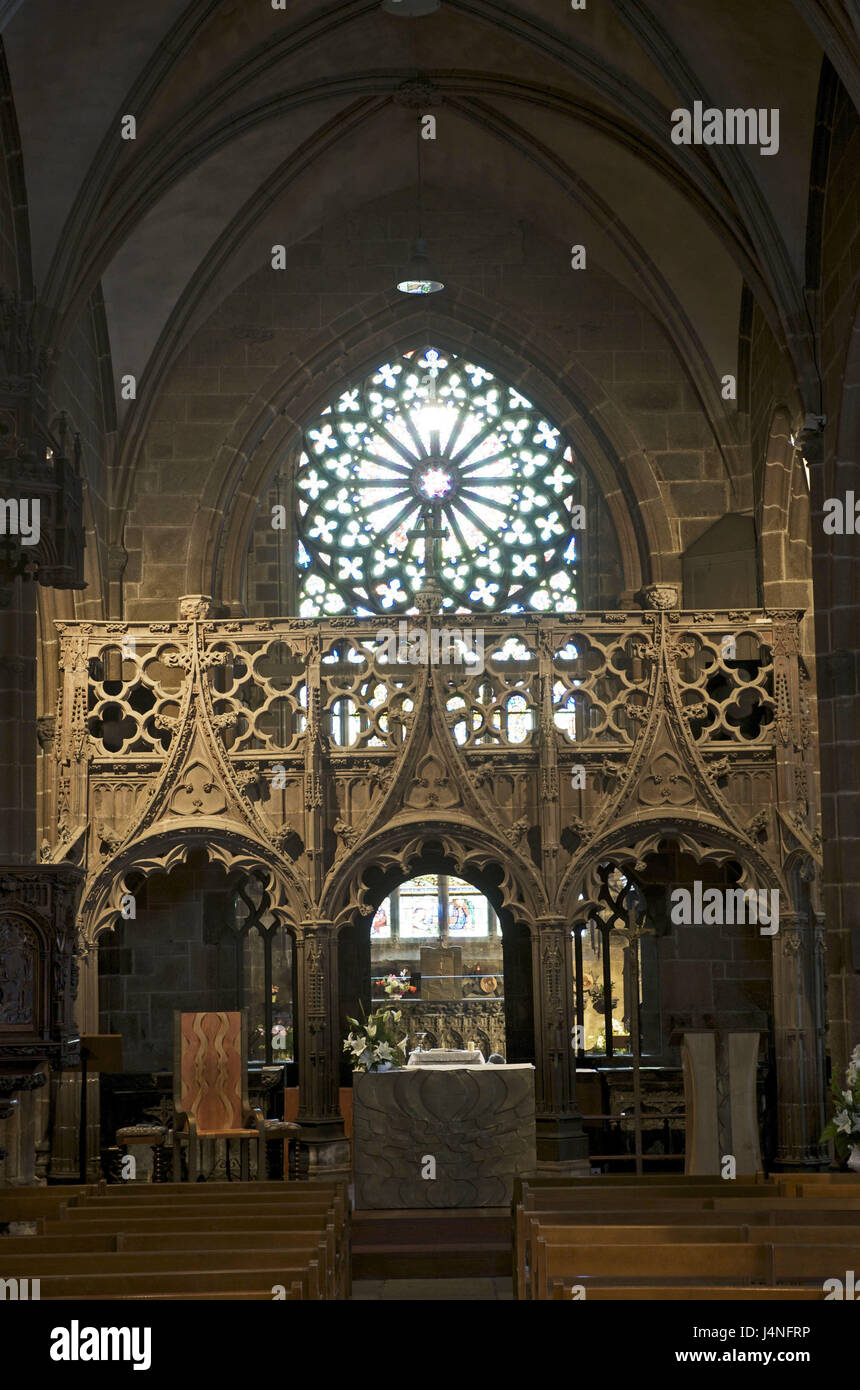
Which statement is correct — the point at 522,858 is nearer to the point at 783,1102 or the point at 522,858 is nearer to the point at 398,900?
the point at 783,1102

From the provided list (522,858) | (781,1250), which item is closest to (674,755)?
(522,858)

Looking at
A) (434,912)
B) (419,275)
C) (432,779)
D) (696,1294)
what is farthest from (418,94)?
→ (696,1294)

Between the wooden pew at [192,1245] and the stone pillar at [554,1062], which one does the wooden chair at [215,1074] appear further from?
the wooden pew at [192,1245]

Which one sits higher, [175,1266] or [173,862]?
[173,862]

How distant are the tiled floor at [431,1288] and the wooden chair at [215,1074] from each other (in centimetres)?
251

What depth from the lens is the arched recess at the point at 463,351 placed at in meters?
17.0

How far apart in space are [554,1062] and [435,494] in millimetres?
6699

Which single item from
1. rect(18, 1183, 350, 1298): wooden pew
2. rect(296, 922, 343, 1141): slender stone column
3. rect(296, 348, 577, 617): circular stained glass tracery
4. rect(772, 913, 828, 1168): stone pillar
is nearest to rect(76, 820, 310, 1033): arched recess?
rect(296, 922, 343, 1141): slender stone column

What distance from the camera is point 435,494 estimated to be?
18047 mm

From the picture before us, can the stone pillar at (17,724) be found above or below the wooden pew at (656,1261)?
above

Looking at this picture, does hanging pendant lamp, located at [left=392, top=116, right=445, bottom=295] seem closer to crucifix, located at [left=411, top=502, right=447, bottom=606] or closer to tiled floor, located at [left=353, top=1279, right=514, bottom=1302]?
crucifix, located at [left=411, top=502, right=447, bottom=606]

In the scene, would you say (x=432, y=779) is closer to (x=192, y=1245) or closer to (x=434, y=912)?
(x=434, y=912)

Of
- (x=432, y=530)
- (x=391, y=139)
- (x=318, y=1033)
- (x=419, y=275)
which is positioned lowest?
(x=318, y=1033)

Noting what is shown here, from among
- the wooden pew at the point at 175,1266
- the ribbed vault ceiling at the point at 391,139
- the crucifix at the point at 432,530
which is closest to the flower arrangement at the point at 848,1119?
the wooden pew at the point at 175,1266
